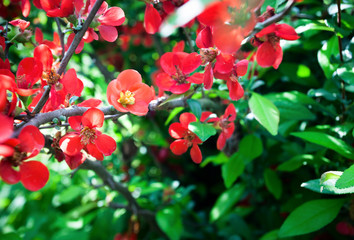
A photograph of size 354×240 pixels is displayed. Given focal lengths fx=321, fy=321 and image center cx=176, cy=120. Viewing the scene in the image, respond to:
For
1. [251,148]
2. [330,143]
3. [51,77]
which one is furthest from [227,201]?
[51,77]

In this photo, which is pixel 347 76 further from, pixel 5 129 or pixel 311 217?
pixel 5 129

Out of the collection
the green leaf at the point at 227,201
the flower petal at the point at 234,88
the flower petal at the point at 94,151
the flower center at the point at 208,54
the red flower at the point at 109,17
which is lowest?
the green leaf at the point at 227,201

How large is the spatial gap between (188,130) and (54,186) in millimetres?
1368

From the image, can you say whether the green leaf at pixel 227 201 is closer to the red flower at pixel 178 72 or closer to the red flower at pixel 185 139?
the red flower at pixel 185 139

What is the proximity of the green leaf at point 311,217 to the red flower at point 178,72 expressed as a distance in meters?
0.50

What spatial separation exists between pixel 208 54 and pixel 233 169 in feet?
1.96

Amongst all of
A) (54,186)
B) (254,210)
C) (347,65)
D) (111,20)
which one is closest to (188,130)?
(111,20)

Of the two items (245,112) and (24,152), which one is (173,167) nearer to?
(245,112)

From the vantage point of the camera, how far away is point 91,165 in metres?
0.95

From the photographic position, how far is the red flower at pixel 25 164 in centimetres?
52

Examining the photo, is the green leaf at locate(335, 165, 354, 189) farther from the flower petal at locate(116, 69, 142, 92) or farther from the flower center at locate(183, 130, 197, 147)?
the flower petal at locate(116, 69, 142, 92)

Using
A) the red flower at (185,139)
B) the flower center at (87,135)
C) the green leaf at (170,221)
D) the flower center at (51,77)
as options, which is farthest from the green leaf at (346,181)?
the green leaf at (170,221)

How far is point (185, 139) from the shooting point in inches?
30.6

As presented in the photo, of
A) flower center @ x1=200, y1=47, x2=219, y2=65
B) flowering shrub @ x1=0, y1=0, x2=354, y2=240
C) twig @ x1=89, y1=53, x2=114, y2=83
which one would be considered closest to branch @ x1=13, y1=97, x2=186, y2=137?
flowering shrub @ x1=0, y1=0, x2=354, y2=240
